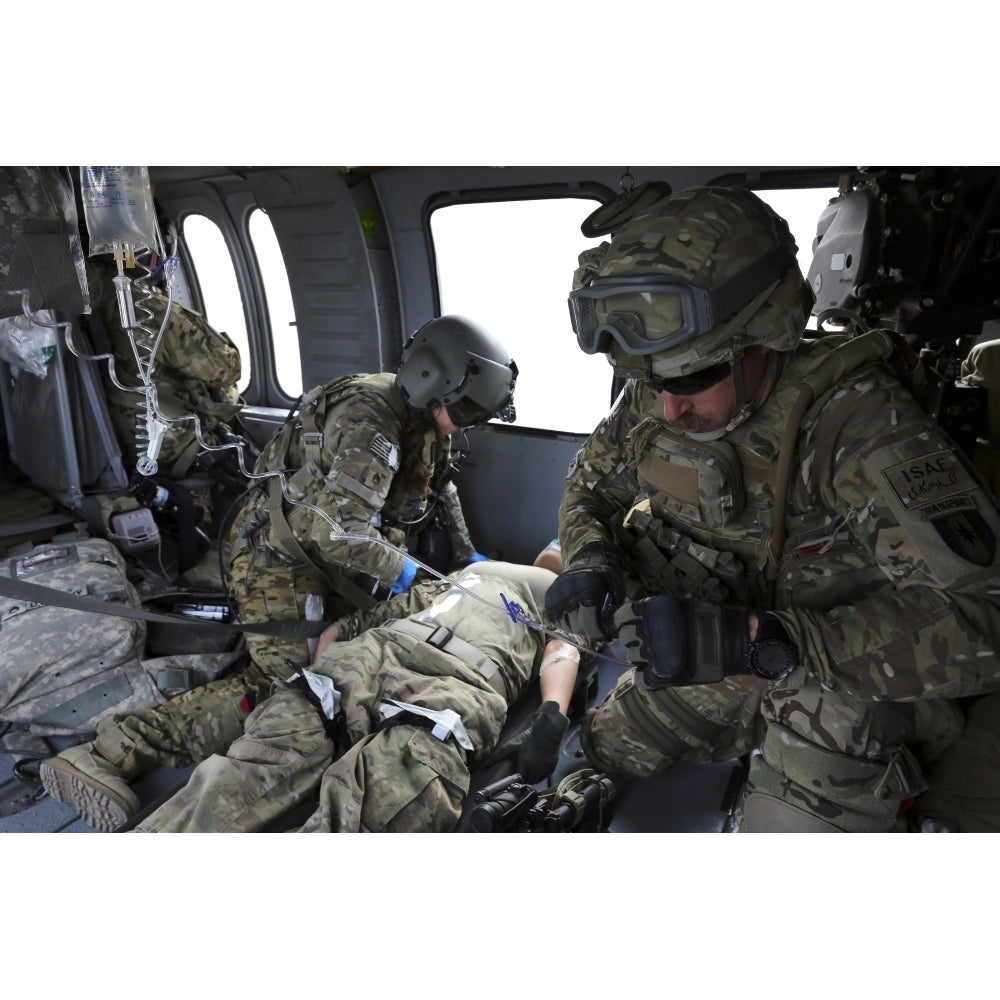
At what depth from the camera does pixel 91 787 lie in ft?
8.48

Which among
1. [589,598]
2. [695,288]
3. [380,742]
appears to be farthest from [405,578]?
[695,288]

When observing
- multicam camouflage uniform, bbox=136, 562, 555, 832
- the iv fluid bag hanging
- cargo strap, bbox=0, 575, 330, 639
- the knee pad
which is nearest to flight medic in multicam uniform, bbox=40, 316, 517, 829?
cargo strap, bbox=0, 575, 330, 639

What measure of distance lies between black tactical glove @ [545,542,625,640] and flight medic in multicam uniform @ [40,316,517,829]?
123 centimetres

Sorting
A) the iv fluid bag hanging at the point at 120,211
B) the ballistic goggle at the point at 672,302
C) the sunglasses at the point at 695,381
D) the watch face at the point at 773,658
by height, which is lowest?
the watch face at the point at 773,658

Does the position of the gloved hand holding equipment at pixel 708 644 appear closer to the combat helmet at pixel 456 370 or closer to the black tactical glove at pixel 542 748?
the black tactical glove at pixel 542 748

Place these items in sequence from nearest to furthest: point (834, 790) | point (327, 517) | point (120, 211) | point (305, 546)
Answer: point (834, 790) < point (120, 211) < point (327, 517) < point (305, 546)

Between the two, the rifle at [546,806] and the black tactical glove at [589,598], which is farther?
the rifle at [546,806]

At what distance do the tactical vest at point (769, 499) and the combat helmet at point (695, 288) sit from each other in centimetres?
15

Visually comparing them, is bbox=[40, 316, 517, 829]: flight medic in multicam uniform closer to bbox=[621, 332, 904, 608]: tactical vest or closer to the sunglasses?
bbox=[621, 332, 904, 608]: tactical vest

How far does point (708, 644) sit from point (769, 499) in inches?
18.5

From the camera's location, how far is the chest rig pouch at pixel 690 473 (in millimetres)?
1922

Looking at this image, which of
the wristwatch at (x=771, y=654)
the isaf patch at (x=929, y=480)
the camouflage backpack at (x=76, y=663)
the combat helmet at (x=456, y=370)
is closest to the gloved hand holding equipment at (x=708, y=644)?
the wristwatch at (x=771, y=654)

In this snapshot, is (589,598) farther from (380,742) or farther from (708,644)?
(380,742)

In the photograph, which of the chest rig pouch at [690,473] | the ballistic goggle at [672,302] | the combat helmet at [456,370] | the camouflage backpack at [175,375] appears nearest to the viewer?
the ballistic goggle at [672,302]
